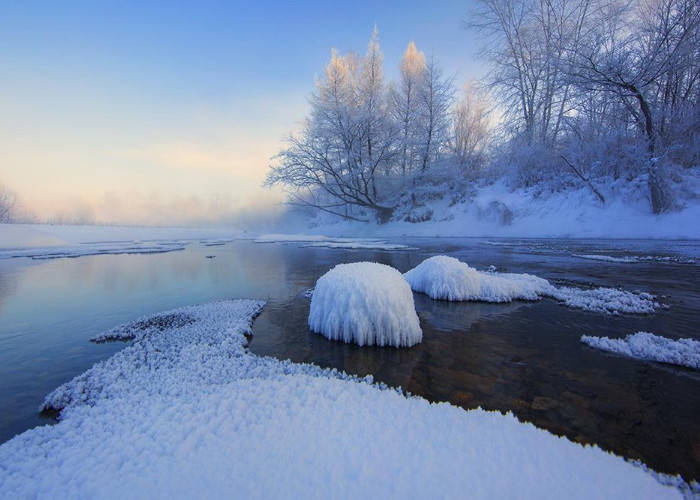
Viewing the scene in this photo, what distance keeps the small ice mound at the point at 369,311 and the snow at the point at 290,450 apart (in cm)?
107

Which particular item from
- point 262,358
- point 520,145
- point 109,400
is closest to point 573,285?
point 262,358

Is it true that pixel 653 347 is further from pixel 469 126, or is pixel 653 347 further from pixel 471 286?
pixel 469 126

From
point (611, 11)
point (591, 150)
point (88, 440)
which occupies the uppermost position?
point (611, 11)

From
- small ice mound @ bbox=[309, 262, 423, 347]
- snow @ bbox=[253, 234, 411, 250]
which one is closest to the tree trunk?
snow @ bbox=[253, 234, 411, 250]

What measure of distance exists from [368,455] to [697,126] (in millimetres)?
18294

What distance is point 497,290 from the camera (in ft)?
15.4

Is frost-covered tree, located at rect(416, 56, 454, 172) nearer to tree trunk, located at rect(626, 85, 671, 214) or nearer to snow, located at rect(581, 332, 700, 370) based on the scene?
tree trunk, located at rect(626, 85, 671, 214)

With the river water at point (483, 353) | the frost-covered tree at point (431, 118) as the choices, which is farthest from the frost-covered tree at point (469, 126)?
the river water at point (483, 353)

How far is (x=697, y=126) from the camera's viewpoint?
1186 centimetres

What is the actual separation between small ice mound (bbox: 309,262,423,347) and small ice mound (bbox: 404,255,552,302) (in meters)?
1.67

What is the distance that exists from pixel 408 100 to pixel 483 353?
22.3m

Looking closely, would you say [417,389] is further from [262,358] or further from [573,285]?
[573,285]

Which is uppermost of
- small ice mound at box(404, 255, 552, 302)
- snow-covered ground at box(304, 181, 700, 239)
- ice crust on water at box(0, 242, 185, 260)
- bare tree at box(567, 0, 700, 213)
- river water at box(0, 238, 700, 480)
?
bare tree at box(567, 0, 700, 213)

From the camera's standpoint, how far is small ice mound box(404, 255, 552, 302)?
15.3 ft
